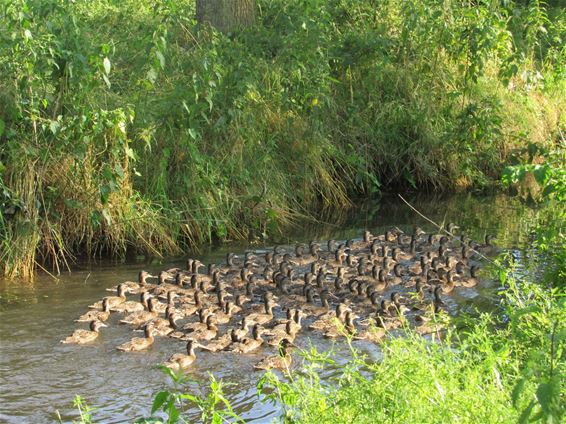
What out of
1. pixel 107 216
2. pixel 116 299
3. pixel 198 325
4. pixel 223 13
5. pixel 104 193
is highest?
pixel 223 13

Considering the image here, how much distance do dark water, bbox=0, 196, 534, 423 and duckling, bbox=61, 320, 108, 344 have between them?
0.29ft

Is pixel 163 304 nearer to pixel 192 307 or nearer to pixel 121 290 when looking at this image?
pixel 192 307

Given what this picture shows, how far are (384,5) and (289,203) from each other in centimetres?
520

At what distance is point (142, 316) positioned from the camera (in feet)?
36.0

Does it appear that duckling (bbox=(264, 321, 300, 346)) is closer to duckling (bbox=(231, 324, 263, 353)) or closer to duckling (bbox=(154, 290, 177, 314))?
duckling (bbox=(231, 324, 263, 353))

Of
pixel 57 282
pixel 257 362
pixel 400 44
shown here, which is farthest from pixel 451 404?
pixel 400 44

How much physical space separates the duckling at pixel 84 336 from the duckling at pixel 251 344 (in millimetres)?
1430

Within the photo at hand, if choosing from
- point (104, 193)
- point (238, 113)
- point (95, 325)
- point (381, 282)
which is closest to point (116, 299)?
point (95, 325)

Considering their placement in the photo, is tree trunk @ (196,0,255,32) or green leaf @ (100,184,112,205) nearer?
green leaf @ (100,184,112,205)

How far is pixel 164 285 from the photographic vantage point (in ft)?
40.0

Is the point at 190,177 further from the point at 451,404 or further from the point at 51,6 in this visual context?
the point at 451,404

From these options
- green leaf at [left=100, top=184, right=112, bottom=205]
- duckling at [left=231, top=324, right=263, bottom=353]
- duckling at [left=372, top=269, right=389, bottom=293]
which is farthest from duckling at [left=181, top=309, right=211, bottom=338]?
green leaf at [left=100, top=184, right=112, bottom=205]

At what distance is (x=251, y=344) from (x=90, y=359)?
1.51 m

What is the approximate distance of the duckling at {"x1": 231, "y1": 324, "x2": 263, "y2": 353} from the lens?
990 cm
